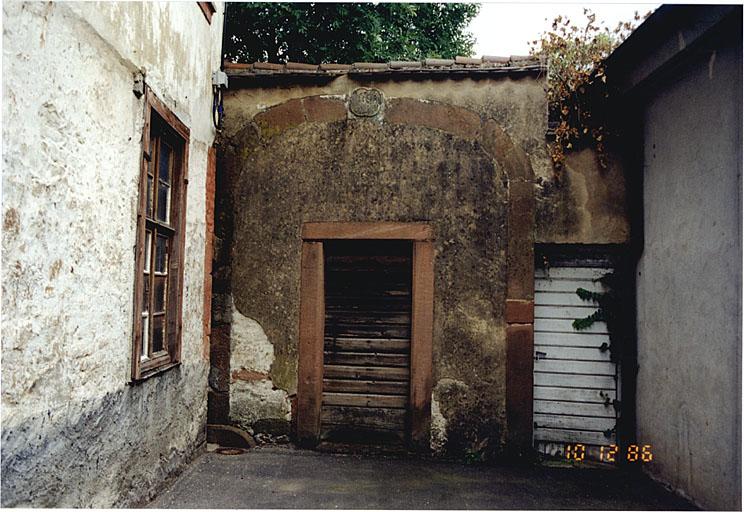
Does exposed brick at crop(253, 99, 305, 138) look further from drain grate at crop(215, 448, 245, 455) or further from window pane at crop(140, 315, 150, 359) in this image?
drain grate at crop(215, 448, 245, 455)

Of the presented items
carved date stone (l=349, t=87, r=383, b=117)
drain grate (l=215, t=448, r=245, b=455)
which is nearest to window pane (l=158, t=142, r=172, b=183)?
carved date stone (l=349, t=87, r=383, b=117)

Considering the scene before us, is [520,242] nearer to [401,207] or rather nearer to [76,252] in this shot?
[401,207]

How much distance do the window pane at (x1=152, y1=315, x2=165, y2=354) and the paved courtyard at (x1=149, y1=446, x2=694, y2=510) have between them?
43.7 inches

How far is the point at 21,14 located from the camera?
2.68 m

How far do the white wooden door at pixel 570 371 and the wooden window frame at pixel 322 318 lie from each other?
113 cm

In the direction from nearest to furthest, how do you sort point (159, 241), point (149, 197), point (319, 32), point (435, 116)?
point (149, 197) → point (159, 241) → point (435, 116) → point (319, 32)

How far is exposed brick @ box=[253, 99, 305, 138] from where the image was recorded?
6.05 metres

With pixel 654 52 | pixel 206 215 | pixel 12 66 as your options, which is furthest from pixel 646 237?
pixel 12 66

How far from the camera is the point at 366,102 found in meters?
6.00

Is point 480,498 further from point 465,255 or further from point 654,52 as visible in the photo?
point 654,52

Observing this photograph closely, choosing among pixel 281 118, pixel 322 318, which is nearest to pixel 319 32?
pixel 281 118

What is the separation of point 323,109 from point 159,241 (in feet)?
7.35

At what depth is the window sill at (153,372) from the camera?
13.1 ft

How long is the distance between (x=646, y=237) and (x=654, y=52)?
1640mm
